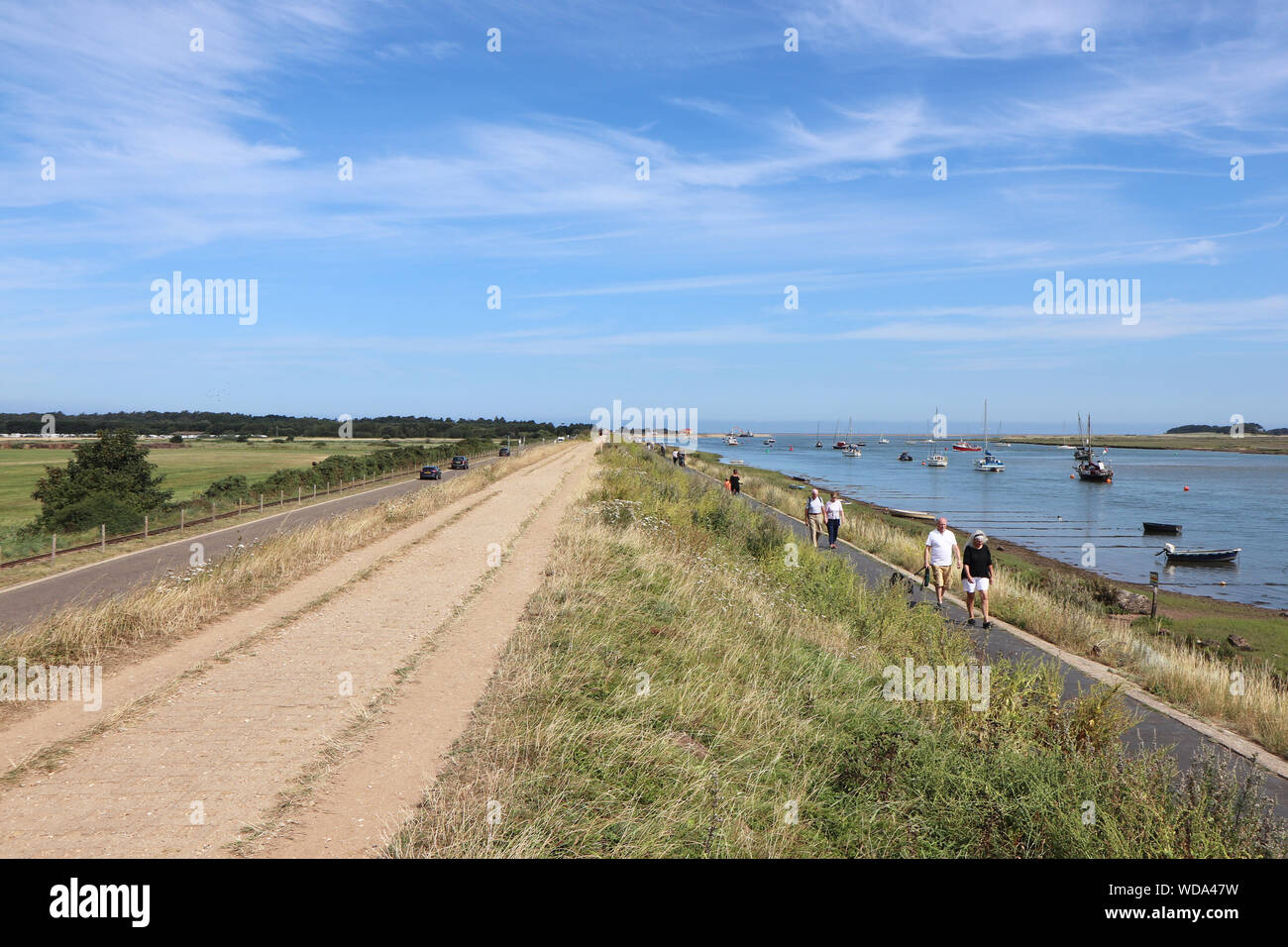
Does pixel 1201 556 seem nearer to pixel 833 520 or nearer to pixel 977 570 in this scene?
pixel 833 520

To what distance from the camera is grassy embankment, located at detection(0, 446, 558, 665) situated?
30.4ft

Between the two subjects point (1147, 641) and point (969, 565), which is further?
point (1147, 641)

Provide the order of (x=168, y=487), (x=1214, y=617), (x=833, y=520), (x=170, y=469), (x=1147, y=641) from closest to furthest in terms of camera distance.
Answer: (x=1147, y=641) < (x=1214, y=617) < (x=833, y=520) < (x=168, y=487) < (x=170, y=469)

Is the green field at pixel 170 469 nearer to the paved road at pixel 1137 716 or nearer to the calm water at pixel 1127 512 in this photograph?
the paved road at pixel 1137 716

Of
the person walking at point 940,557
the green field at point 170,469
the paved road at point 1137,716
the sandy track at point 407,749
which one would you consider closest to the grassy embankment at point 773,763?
the sandy track at point 407,749

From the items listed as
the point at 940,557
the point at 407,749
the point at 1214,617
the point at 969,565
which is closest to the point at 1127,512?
the point at 1214,617

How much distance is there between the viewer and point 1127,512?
56.0 metres

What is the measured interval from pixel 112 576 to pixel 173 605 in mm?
13051

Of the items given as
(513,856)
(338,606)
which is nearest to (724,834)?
(513,856)

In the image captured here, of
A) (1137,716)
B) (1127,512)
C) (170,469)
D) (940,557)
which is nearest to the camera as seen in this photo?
(1137,716)

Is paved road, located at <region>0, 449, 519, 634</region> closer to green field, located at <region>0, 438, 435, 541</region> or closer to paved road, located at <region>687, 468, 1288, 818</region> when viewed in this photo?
green field, located at <region>0, 438, 435, 541</region>

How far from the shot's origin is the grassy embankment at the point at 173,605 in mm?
9273
